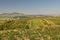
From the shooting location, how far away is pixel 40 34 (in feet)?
54.5

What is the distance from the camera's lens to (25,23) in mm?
21656

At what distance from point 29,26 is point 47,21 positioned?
277 cm

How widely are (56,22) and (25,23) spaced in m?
4.27

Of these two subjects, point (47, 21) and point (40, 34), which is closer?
point (40, 34)

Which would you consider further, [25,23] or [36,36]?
[25,23]

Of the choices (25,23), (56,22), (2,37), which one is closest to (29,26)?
(25,23)

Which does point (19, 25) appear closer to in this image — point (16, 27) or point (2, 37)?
point (16, 27)

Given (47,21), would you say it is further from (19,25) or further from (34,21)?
(19,25)

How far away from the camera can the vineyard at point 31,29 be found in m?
15.8

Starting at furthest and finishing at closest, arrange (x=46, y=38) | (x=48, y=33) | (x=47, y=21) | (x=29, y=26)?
(x=47, y=21) < (x=29, y=26) < (x=48, y=33) < (x=46, y=38)

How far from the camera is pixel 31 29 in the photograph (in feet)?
61.4

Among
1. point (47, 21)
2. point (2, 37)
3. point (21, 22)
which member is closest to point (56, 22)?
point (47, 21)

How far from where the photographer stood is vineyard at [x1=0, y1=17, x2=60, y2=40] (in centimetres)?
1584

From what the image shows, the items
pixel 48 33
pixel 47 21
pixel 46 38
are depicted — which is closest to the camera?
pixel 46 38
